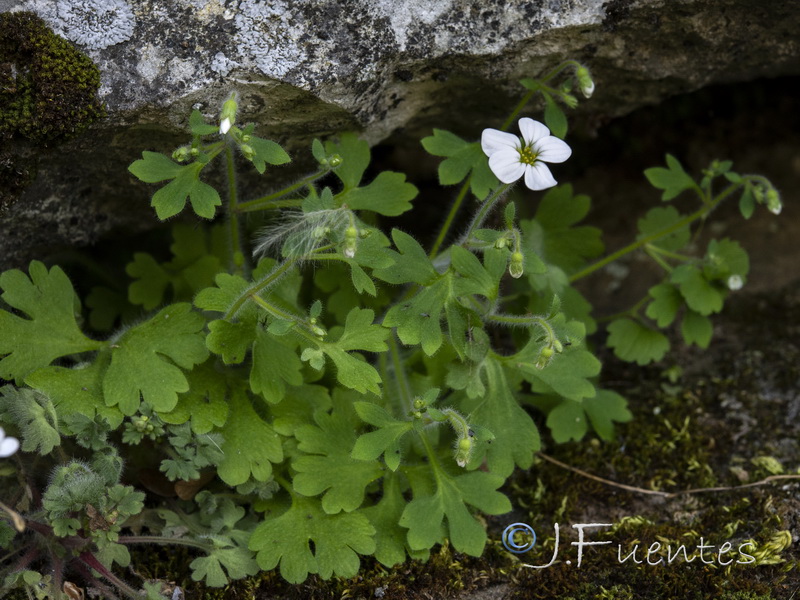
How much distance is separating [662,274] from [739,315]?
A: 54cm

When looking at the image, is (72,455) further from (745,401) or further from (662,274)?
(662,274)

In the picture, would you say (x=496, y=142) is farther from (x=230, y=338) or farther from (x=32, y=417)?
(x=32, y=417)

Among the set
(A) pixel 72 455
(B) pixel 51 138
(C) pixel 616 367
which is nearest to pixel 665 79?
(C) pixel 616 367

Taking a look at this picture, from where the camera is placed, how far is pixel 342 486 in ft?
9.80

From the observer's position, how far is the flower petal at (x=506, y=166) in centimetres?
295

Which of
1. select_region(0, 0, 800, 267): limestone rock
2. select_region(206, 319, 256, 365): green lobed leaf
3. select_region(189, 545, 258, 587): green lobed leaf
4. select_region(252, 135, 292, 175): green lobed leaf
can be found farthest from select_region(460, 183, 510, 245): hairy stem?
select_region(189, 545, 258, 587): green lobed leaf

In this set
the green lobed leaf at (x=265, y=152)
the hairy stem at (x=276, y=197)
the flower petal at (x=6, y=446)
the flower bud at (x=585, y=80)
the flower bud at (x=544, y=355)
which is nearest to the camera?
the flower petal at (x=6, y=446)

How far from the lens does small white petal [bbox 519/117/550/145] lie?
9.80 feet

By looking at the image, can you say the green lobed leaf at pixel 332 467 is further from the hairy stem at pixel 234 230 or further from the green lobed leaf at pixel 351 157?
the green lobed leaf at pixel 351 157

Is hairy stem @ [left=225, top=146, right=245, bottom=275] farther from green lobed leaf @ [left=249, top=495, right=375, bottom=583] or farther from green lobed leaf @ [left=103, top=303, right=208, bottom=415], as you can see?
green lobed leaf @ [left=249, top=495, right=375, bottom=583]

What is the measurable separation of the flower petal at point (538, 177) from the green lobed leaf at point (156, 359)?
4.51 ft

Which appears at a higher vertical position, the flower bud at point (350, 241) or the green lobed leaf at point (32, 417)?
the flower bud at point (350, 241)

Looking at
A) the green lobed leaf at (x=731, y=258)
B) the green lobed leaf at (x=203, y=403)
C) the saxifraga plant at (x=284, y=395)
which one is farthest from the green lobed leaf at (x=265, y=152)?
the green lobed leaf at (x=731, y=258)

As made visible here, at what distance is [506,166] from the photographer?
297 centimetres
